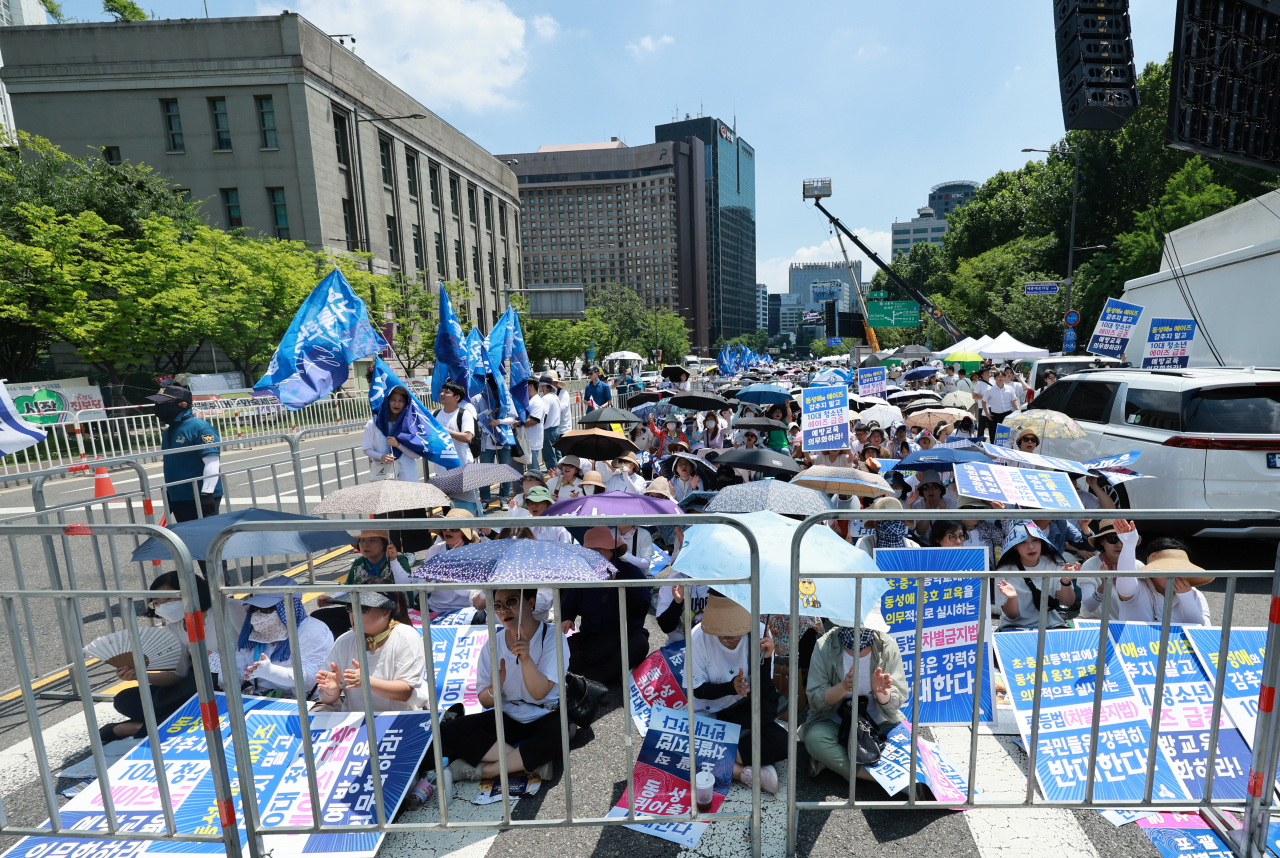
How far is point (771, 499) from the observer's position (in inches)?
184

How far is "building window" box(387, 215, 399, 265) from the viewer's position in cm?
4316

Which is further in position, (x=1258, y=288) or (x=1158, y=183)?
(x=1158, y=183)

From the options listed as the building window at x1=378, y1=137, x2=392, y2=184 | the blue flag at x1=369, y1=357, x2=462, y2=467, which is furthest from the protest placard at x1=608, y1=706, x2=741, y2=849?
the building window at x1=378, y1=137, x2=392, y2=184

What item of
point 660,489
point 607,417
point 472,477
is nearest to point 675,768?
point 660,489

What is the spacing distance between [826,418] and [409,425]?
15.0 feet

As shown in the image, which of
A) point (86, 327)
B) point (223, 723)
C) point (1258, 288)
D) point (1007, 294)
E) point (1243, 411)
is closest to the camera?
point (223, 723)

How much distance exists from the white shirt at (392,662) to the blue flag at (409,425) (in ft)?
11.1

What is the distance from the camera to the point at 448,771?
10.9 feet

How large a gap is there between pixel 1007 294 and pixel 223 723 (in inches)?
1690

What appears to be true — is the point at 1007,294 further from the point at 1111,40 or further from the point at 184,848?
the point at 184,848

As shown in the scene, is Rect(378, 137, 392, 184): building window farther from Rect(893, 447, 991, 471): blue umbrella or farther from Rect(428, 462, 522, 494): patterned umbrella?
Rect(893, 447, 991, 471): blue umbrella

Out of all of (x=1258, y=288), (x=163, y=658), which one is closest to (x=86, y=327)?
(x=163, y=658)

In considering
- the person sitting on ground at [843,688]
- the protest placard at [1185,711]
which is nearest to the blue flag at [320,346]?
the person sitting on ground at [843,688]

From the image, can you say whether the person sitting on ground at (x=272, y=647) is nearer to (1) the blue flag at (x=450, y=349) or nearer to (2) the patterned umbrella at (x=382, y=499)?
(2) the patterned umbrella at (x=382, y=499)
